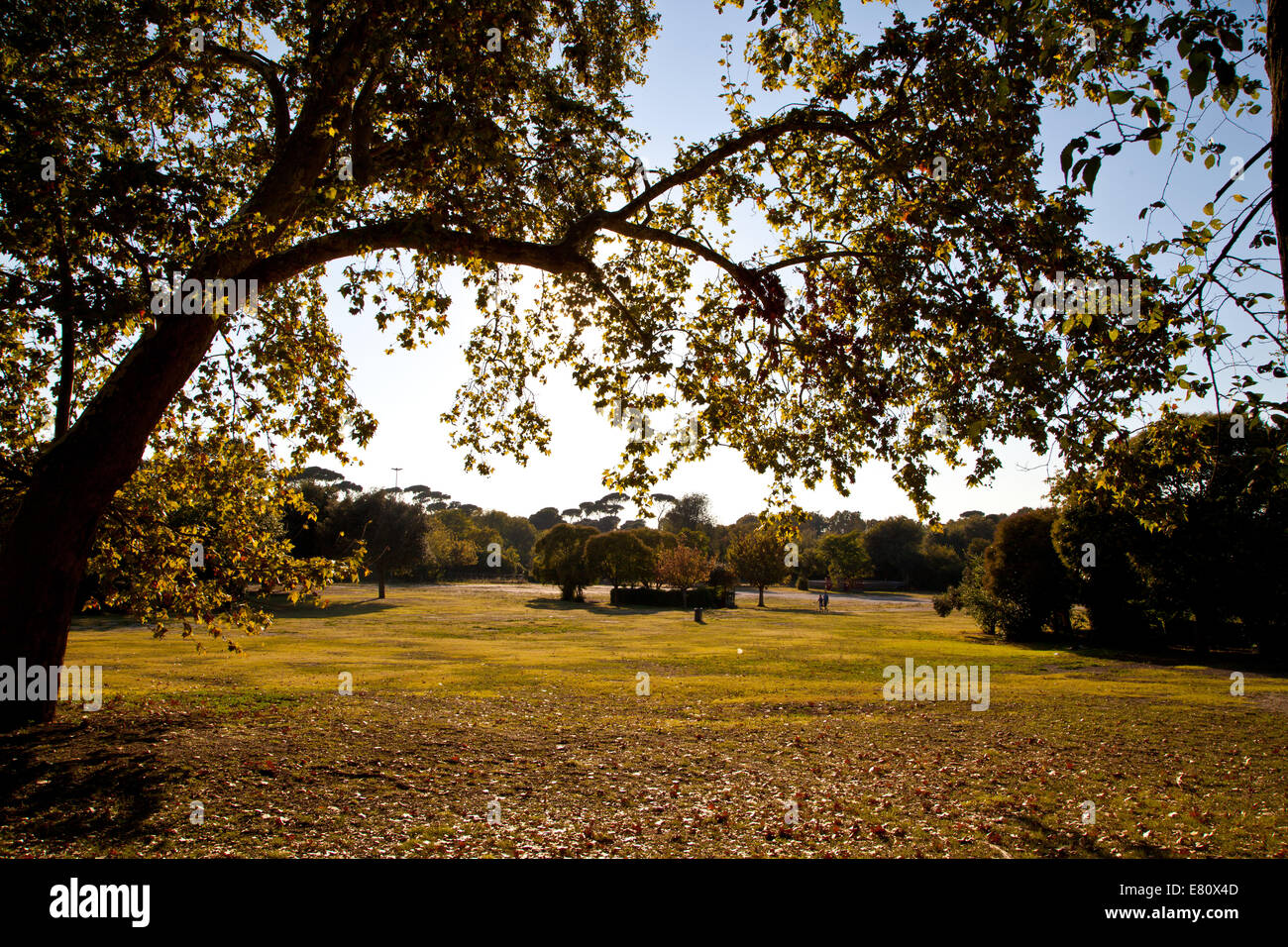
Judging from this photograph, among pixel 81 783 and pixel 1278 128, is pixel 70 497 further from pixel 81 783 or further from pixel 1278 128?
pixel 1278 128

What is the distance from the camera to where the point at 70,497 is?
8477 millimetres

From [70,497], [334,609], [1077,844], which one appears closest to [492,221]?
[70,497]

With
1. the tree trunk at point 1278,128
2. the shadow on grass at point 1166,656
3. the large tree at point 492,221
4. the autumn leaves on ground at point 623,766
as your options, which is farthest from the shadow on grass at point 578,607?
the tree trunk at point 1278,128

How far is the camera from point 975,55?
878 cm

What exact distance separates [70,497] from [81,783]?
137 inches

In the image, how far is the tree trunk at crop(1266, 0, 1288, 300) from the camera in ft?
12.9

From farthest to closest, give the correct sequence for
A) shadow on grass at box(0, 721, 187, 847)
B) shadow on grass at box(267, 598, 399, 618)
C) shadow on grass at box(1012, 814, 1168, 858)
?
shadow on grass at box(267, 598, 399, 618) → shadow on grass at box(1012, 814, 1168, 858) → shadow on grass at box(0, 721, 187, 847)

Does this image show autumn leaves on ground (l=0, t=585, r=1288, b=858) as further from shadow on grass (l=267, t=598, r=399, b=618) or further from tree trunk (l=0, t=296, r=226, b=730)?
shadow on grass (l=267, t=598, r=399, b=618)

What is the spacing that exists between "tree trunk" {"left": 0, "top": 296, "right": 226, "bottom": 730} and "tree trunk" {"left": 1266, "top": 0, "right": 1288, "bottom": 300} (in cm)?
1084

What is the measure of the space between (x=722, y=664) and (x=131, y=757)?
1735 cm

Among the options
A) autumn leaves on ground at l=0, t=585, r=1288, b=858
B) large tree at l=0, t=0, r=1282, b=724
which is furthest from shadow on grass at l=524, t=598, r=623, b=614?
large tree at l=0, t=0, r=1282, b=724

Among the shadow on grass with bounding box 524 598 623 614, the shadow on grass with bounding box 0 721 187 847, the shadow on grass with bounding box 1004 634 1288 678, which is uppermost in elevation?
the shadow on grass with bounding box 0 721 187 847

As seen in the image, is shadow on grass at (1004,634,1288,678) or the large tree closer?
the large tree

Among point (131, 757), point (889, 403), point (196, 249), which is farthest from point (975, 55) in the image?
point (131, 757)
